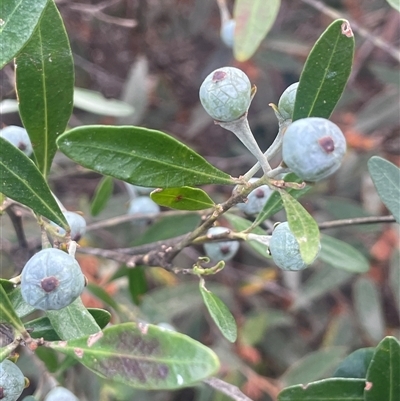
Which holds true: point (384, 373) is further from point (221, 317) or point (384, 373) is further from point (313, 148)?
point (313, 148)

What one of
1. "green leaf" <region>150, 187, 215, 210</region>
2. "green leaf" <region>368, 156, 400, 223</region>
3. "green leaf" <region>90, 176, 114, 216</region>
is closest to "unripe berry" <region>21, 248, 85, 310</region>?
"green leaf" <region>150, 187, 215, 210</region>

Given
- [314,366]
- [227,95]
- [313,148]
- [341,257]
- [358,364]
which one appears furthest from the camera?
[314,366]

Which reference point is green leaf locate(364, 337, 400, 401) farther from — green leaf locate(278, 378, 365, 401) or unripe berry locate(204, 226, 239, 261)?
unripe berry locate(204, 226, 239, 261)

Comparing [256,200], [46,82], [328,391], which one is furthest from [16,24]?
[328,391]

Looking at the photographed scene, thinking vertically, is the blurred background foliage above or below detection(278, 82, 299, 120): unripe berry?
below

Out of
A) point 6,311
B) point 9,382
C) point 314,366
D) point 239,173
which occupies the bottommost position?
point 314,366

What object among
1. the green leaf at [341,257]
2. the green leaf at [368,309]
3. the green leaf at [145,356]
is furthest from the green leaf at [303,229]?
the green leaf at [368,309]

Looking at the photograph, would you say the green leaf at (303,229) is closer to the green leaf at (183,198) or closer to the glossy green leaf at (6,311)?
the green leaf at (183,198)
